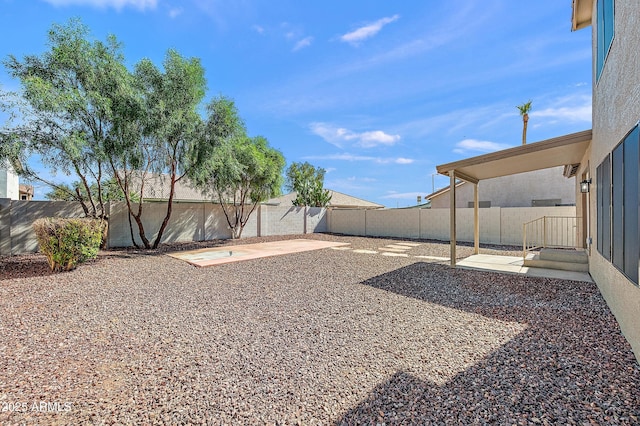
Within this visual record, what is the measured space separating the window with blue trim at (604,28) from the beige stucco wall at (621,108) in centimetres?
24

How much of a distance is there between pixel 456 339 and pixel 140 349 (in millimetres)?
3671

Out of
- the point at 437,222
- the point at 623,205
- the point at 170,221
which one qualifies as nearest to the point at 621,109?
the point at 623,205

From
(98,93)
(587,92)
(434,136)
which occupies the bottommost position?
(587,92)

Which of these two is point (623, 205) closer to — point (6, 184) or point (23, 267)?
A: point (23, 267)

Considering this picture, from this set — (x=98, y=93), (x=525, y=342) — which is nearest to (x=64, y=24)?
(x=98, y=93)

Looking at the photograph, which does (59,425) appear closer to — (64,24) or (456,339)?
(456,339)

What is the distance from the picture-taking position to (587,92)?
7223mm

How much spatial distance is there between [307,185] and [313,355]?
22360mm

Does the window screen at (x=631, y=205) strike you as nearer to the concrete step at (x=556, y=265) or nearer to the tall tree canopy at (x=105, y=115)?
the concrete step at (x=556, y=265)

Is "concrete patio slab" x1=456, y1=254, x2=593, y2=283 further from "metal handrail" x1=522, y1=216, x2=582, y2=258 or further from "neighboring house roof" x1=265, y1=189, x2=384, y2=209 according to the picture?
"neighboring house roof" x1=265, y1=189, x2=384, y2=209

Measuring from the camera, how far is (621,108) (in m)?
3.54

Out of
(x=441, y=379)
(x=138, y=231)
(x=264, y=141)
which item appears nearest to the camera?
(x=441, y=379)

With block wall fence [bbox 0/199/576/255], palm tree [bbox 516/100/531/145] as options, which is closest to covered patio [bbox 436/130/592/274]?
block wall fence [bbox 0/199/576/255]

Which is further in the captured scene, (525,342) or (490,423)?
(525,342)
